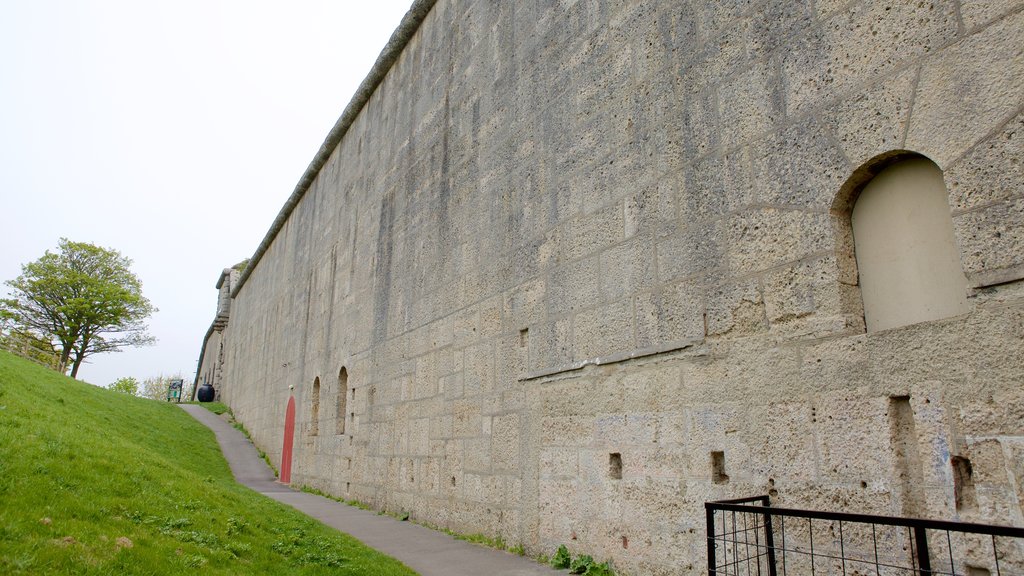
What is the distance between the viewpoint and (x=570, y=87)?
5.65 meters

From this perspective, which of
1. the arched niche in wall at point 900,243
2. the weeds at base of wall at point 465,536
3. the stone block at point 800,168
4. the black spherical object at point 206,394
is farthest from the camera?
the black spherical object at point 206,394

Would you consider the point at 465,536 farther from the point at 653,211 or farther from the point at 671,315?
the point at 653,211

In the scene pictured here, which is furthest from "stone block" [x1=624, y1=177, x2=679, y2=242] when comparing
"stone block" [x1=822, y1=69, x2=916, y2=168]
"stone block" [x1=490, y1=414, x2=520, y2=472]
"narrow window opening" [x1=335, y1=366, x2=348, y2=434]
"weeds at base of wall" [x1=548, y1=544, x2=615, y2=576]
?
"narrow window opening" [x1=335, y1=366, x2=348, y2=434]

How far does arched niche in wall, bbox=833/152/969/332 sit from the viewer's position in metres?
2.96

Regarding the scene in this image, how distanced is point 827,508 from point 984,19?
7.87 ft

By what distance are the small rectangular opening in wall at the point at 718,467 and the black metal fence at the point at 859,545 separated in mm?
198

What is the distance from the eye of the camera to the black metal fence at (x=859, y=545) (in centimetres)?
240

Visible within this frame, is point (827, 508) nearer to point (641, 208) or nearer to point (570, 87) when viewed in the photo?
point (641, 208)

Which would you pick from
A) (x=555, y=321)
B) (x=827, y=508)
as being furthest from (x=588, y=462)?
(x=827, y=508)

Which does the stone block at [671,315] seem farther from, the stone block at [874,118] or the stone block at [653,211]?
the stone block at [874,118]

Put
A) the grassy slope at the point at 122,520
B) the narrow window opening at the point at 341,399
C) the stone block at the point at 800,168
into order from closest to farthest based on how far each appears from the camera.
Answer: the stone block at the point at 800,168, the grassy slope at the point at 122,520, the narrow window opening at the point at 341,399

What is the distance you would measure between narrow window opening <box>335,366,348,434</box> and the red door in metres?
3.58

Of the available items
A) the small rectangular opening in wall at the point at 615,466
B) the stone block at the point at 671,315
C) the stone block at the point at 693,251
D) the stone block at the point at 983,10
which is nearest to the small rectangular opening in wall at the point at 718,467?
the stone block at the point at 671,315

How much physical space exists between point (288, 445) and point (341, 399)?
423 centimetres
